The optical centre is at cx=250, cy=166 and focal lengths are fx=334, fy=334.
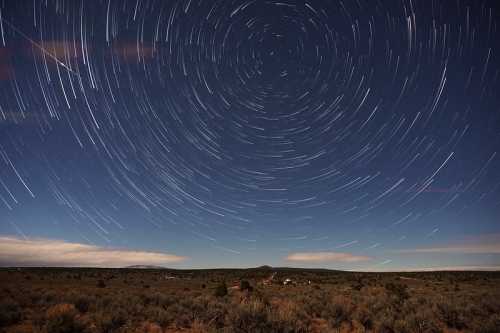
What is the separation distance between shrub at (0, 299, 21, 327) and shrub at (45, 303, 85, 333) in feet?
5.80

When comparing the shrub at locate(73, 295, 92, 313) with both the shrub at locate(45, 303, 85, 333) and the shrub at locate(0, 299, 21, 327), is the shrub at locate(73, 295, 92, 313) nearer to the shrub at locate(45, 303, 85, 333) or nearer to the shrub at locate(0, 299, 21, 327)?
the shrub at locate(0, 299, 21, 327)

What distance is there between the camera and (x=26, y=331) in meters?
11.6

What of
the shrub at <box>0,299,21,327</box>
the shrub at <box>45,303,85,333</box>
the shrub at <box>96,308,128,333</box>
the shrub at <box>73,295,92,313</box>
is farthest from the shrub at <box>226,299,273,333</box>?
the shrub at <box>0,299,21,327</box>

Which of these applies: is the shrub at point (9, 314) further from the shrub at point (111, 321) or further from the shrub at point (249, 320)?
the shrub at point (249, 320)

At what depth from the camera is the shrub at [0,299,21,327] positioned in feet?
44.7

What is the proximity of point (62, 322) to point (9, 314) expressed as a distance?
3.50 meters

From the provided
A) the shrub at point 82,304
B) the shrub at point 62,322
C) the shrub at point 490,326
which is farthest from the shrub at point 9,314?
the shrub at point 490,326

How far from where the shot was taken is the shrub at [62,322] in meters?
11.8

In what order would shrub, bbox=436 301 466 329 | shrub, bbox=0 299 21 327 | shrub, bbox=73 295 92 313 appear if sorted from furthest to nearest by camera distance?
shrub, bbox=73 295 92 313 < shrub, bbox=436 301 466 329 < shrub, bbox=0 299 21 327

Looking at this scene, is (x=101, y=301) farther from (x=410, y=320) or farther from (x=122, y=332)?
(x=410, y=320)

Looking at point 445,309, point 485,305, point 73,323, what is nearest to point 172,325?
point 73,323

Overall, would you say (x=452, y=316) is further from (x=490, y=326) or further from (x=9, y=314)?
(x=9, y=314)

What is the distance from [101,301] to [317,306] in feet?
39.0

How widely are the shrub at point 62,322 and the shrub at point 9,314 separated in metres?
1.77
